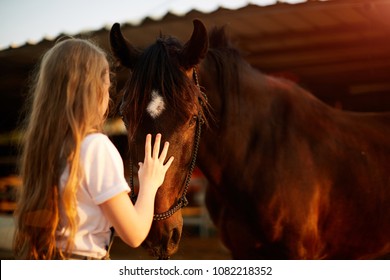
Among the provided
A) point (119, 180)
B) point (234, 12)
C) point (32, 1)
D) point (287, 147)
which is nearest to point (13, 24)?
point (32, 1)

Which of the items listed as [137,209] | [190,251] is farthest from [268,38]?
[137,209]

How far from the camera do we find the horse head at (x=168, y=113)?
6.10 ft

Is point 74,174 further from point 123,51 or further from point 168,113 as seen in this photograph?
point 123,51

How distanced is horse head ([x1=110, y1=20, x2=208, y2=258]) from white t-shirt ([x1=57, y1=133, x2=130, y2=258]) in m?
0.59

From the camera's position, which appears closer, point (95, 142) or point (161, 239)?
point (95, 142)

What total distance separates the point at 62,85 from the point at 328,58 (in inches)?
158

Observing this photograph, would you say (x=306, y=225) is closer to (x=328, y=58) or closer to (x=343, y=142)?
(x=343, y=142)

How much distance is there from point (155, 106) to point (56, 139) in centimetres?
69

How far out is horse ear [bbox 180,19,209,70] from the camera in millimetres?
2020

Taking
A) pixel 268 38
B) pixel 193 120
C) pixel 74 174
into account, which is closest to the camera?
pixel 74 174

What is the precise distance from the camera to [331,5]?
3.66m

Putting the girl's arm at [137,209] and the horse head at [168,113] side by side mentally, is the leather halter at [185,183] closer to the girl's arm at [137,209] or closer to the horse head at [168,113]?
the horse head at [168,113]

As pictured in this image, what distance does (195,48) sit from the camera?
206 centimetres

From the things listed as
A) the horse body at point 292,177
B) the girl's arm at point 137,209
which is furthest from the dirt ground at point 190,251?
the girl's arm at point 137,209
